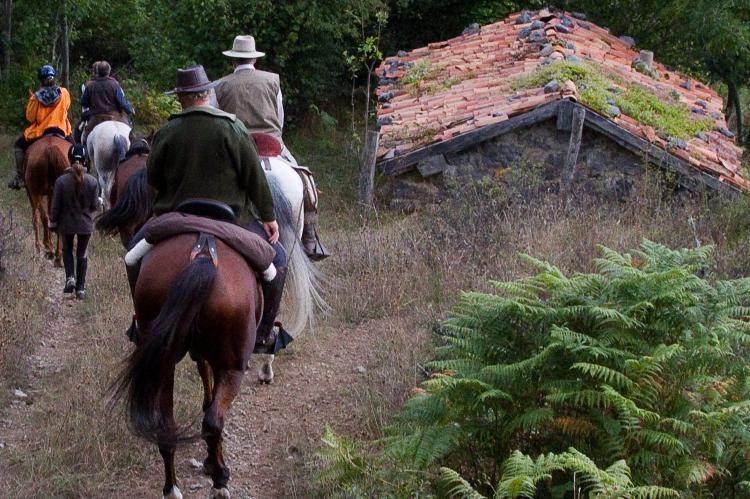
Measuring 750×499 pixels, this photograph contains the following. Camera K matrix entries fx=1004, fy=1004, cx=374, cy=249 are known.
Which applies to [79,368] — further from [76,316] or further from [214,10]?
[214,10]

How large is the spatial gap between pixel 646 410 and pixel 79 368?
513 centimetres

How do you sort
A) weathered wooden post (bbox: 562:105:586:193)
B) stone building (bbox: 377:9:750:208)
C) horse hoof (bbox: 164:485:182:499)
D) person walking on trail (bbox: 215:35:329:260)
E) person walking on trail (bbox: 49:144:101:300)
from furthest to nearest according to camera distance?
weathered wooden post (bbox: 562:105:586:193), stone building (bbox: 377:9:750:208), person walking on trail (bbox: 49:144:101:300), person walking on trail (bbox: 215:35:329:260), horse hoof (bbox: 164:485:182:499)

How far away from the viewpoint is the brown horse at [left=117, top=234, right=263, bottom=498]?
5609mm

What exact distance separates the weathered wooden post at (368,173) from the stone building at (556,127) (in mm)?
162

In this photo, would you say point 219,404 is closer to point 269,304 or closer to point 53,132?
point 269,304

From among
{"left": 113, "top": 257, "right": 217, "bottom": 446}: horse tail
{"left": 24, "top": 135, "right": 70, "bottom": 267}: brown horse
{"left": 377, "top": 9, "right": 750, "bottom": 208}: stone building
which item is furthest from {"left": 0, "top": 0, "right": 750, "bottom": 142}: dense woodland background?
{"left": 113, "top": 257, "right": 217, "bottom": 446}: horse tail

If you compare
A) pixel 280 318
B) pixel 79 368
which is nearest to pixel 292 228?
pixel 280 318

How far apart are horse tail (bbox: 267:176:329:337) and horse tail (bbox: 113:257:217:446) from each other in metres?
2.28

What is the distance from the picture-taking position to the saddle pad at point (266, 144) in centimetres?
867

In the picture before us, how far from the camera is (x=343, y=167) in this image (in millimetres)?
21047

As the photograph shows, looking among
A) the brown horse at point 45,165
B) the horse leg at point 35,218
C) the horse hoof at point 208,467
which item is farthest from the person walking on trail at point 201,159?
the horse leg at point 35,218

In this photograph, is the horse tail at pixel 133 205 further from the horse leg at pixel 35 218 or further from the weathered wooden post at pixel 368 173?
the weathered wooden post at pixel 368 173

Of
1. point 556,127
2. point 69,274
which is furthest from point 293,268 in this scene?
point 556,127

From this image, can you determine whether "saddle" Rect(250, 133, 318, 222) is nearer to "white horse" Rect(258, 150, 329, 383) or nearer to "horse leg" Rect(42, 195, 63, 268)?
"white horse" Rect(258, 150, 329, 383)
